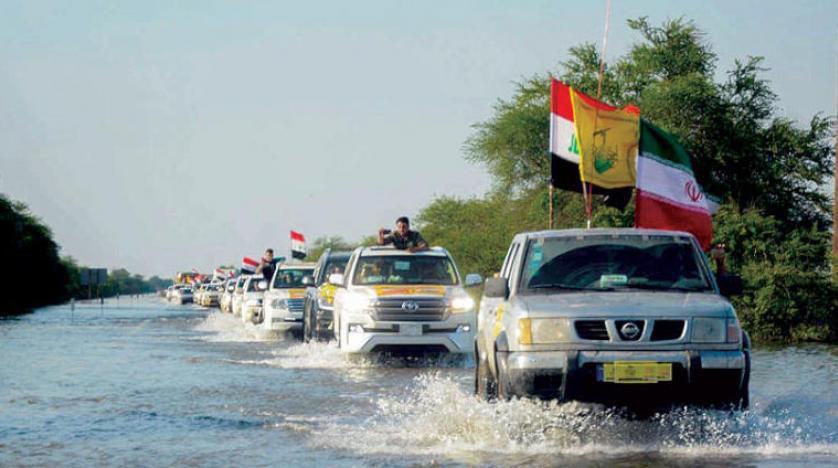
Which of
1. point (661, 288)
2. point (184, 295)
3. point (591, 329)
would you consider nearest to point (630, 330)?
point (591, 329)

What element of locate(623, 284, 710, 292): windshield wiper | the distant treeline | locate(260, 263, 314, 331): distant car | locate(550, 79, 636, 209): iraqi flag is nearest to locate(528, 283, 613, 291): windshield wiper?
locate(623, 284, 710, 292): windshield wiper

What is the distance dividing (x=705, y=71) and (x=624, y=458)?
3668cm

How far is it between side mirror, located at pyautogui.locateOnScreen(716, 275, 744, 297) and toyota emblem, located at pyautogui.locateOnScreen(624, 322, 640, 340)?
1.38 m

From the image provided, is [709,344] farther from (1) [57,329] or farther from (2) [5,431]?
(1) [57,329]

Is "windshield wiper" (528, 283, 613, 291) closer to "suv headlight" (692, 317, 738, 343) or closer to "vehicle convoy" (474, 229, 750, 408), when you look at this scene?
"vehicle convoy" (474, 229, 750, 408)

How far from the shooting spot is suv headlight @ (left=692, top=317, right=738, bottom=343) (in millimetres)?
10562

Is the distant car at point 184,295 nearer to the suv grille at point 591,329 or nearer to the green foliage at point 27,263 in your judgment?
the green foliage at point 27,263

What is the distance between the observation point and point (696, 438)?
10.8 metres

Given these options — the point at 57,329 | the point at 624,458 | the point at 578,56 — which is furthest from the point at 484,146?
the point at 624,458

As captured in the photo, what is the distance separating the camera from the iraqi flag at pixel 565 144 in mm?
23047

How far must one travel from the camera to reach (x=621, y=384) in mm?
10375

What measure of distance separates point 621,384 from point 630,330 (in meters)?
0.41

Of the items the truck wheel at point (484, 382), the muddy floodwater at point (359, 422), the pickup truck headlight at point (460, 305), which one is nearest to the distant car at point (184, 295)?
the muddy floodwater at point (359, 422)

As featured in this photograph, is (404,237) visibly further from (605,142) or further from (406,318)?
(605,142)
